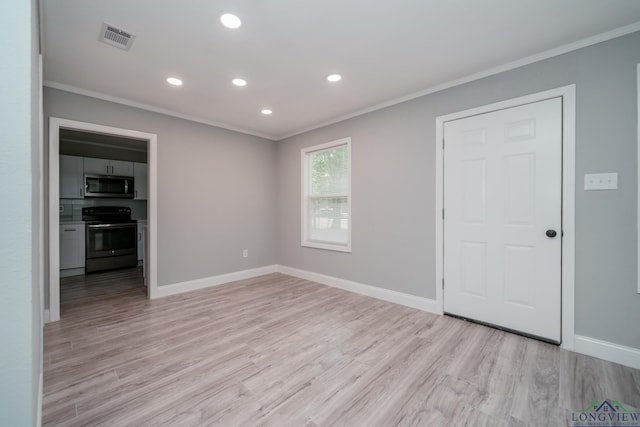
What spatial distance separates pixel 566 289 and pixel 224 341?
2.95 metres

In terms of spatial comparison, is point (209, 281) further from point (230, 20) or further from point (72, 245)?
point (230, 20)

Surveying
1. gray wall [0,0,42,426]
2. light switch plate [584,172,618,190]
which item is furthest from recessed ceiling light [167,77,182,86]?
light switch plate [584,172,618,190]

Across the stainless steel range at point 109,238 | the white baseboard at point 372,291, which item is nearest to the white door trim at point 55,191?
the stainless steel range at point 109,238

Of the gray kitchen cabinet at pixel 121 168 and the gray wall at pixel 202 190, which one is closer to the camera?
the gray wall at pixel 202 190

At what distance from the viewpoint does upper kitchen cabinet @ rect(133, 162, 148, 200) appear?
5706 mm

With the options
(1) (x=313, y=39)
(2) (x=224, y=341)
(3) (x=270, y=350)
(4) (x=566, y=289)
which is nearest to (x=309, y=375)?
(3) (x=270, y=350)

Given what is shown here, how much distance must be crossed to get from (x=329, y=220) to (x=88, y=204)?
5.02m

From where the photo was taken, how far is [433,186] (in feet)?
9.87

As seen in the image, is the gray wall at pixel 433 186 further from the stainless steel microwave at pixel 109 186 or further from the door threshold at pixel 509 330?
the stainless steel microwave at pixel 109 186

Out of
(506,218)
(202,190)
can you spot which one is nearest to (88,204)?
(202,190)

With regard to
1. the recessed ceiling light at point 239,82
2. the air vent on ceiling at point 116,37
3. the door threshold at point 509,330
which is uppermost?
the recessed ceiling light at point 239,82

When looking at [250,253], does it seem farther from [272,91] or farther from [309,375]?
[309,375]

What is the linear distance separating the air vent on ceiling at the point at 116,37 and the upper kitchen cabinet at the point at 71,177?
3.98m

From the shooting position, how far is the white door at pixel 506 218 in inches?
91.3
